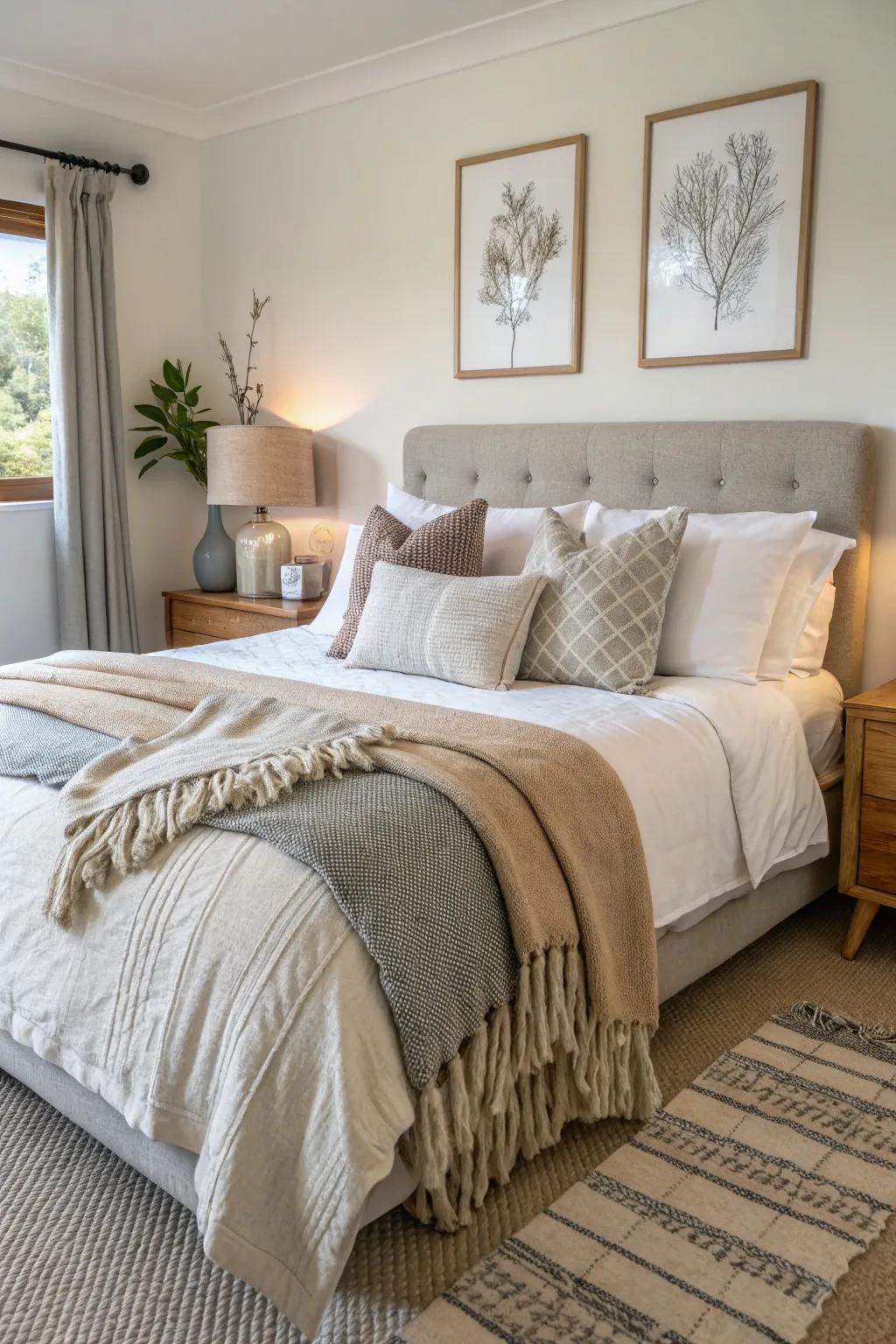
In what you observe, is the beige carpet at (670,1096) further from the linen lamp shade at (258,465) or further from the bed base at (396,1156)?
the linen lamp shade at (258,465)

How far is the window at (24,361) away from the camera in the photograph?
4031 millimetres

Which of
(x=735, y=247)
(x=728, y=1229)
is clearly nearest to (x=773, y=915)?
(x=728, y=1229)

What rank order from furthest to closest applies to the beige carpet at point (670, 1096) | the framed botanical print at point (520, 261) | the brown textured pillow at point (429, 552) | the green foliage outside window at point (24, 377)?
the green foliage outside window at point (24, 377)
the framed botanical print at point (520, 261)
the brown textured pillow at point (429, 552)
the beige carpet at point (670, 1096)

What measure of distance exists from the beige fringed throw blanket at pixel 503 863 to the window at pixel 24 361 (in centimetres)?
239

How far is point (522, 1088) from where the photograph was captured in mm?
1762

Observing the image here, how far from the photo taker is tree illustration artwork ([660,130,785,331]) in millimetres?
2992

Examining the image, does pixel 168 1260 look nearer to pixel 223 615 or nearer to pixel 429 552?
pixel 429 552

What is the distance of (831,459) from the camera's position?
2820 millimetres

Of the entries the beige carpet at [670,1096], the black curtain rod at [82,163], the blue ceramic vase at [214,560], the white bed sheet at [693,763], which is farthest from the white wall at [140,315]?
the beige carpet at [670,1096]

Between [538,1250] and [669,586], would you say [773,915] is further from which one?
[538,1250]

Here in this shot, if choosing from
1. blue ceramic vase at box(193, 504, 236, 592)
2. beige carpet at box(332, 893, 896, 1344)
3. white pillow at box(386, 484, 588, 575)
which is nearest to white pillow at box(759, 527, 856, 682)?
white pillow at box(386, 484, 588, 575)

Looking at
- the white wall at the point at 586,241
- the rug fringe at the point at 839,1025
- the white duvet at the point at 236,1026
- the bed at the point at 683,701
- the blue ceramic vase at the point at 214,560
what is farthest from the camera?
the blue ceramic vase at the point at 214,560

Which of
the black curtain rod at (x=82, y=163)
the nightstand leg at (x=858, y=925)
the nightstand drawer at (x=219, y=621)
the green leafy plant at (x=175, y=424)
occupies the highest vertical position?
the black curtain rod at (x=82, y=163)

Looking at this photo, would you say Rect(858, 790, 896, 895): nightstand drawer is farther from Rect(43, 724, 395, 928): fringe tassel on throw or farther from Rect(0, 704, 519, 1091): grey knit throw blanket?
Rect(43, 724, 395, 928): fringe tassel on throw
